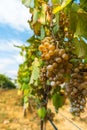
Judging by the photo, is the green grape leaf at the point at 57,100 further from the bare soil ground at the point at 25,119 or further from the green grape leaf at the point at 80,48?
the bare soil ground at the point at 25,119

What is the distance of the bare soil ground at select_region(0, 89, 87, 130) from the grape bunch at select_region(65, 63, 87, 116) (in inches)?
304

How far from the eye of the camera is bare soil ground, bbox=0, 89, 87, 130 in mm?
9859

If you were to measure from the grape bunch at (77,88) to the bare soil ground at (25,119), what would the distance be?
25.3 ft

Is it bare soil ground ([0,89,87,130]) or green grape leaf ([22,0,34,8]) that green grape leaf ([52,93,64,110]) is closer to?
green grape leaf ([22,0,34,8])

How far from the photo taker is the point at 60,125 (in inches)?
401

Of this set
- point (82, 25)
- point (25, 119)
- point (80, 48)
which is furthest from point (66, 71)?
point (25, 119)

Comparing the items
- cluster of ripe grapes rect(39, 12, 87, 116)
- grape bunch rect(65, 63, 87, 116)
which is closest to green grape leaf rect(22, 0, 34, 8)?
cluster of ripe grapes rect(39, 12, 87, 116)

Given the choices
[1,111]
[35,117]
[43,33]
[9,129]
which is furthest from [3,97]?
[43,33]

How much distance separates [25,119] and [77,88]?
9574 millimetres

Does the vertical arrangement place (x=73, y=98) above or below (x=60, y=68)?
below

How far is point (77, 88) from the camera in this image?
4.25ft

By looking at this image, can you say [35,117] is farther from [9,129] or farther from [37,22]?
[37,22]

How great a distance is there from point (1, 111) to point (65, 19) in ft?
33.7

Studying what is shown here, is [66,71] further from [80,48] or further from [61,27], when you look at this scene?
[61,27]
